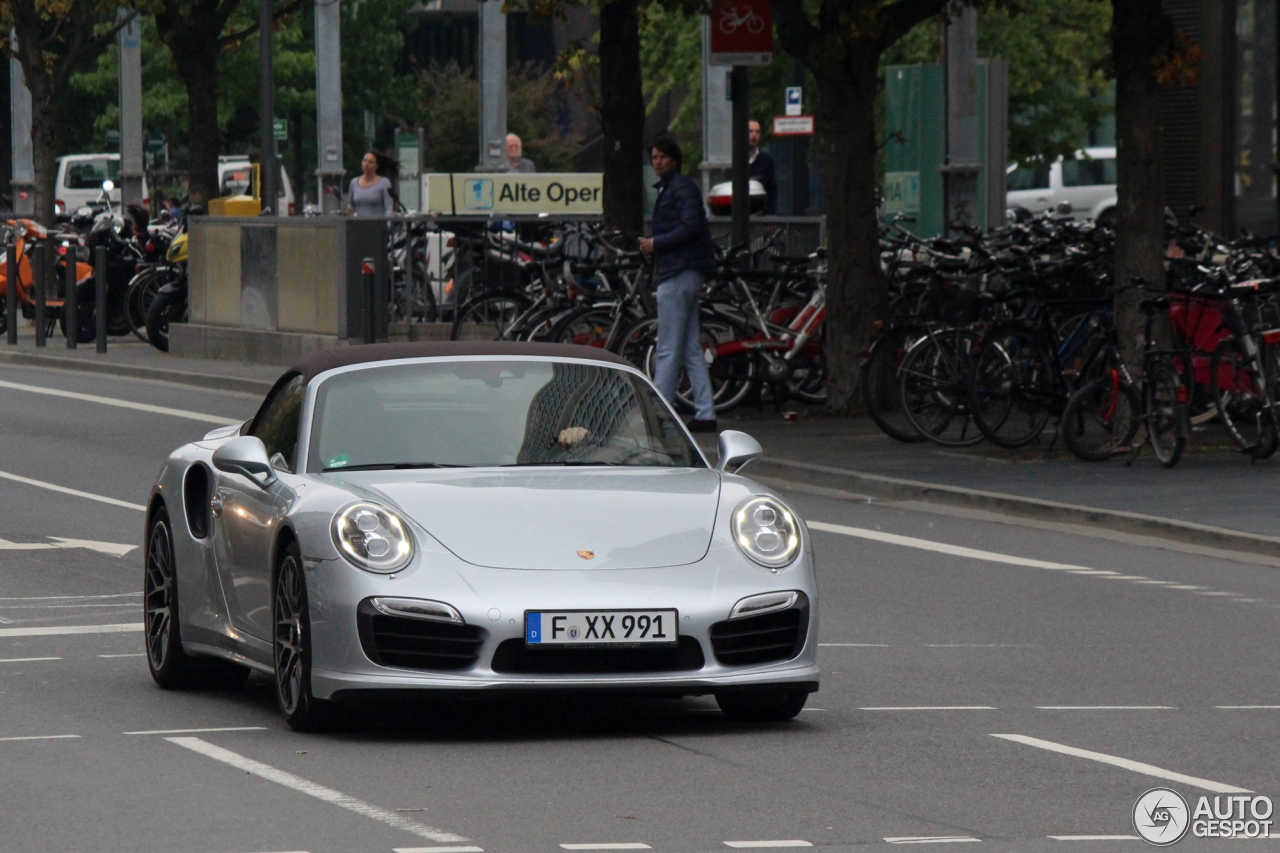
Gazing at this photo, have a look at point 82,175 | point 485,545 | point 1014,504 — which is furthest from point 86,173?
point 485,545

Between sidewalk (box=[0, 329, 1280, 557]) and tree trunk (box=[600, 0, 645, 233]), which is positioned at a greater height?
tree trunk (box=[600, 0, 645, 233])

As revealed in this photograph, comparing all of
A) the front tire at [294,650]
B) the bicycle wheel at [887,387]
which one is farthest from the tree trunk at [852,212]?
the front tire at [294,650]

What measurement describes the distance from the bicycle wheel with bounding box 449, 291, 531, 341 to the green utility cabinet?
4.22m

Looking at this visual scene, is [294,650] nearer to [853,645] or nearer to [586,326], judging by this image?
[853,645]

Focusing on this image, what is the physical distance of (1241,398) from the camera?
1636 centimetres

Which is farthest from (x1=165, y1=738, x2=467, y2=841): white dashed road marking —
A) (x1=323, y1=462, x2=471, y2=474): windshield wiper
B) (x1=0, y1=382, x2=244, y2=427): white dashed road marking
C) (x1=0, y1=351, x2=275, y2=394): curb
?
(x1=0, y1=351, x2=275, y2=394): curb

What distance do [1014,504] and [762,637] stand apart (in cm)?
725

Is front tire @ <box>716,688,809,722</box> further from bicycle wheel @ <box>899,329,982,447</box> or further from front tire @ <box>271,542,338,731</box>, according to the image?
bicycle wheel @ <box>899,329,982,447</box>

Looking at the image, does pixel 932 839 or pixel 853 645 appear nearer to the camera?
pixel 932 839

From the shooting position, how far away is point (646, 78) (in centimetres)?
4850

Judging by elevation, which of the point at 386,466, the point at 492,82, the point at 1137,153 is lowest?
the point at 386,466

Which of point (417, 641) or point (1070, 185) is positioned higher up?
point (1070, 185)

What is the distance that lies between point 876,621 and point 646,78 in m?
38.4

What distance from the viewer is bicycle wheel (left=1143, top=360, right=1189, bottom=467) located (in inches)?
629
